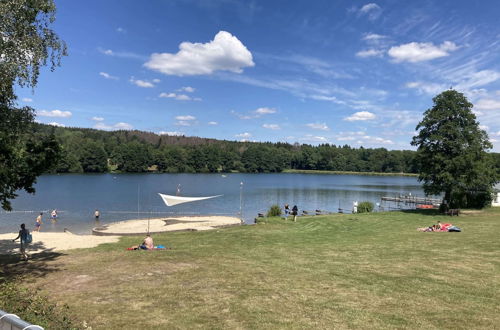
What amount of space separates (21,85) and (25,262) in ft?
29.2

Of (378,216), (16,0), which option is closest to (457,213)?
(378,216)

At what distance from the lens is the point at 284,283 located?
1212 centimetres

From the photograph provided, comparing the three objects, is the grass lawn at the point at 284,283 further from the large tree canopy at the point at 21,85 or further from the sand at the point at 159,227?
the sand at the point at 159,227

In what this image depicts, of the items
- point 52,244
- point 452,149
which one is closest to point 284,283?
point 52,244

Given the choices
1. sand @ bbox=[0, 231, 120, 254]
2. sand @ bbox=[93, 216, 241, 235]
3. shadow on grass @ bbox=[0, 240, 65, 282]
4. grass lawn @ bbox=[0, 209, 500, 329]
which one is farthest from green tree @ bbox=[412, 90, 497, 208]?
shadow on grass @ bbox=[0, 240, 65, 282]

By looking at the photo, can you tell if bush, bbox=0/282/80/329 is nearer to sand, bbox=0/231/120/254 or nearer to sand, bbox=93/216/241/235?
sand, bbox=0/231/120/254

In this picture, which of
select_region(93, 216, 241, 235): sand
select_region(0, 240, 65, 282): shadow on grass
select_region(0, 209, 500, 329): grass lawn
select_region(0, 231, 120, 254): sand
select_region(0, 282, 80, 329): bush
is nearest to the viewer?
select_region(0, 282, 80, 329): bush

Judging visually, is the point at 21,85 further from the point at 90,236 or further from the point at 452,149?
the point at 452,149

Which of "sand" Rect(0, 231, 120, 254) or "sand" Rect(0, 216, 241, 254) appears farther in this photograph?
"sand" Rect(0, 216, 241, 254)

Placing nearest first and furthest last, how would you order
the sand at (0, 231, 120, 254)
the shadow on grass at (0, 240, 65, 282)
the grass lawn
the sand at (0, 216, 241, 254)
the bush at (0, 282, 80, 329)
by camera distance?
1. the bush at (0, 282, 80, 329)
2. the grass lawn
3. the shadow on grass at (0, 240, 65, 282)
4. the sand at (0, 231, 120, 254)
5. the sand at (0, 216, 241, 254)

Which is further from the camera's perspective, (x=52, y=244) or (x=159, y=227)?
(x=159, y=227)

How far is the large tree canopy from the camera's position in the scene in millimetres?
11406

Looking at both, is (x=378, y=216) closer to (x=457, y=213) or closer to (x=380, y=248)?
(x=457, y=213)

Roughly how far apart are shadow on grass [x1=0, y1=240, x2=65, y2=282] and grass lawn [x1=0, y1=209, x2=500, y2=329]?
0.42 feet
